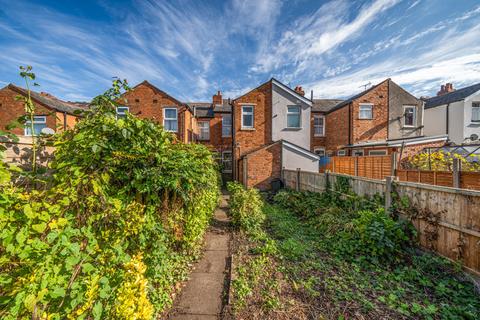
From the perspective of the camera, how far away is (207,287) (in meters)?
3.38

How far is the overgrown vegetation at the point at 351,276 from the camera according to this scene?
9.45 feet

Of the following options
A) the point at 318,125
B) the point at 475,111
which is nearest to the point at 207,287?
the point at 318,125

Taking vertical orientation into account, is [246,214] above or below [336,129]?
below

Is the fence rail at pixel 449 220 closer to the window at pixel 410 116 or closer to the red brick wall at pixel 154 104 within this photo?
the red brick wall at pixel 154 104

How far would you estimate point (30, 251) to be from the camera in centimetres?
130

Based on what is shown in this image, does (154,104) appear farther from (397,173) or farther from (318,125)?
(397,173)

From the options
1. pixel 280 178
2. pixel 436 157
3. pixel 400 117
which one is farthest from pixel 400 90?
pixel 280 178

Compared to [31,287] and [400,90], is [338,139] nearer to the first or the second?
[400,90]

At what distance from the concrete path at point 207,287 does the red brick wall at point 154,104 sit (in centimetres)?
1146

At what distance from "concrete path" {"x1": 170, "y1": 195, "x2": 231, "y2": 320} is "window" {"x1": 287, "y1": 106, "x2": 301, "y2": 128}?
35.6 feet

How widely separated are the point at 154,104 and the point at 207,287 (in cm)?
1471

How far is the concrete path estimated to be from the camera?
112 inches

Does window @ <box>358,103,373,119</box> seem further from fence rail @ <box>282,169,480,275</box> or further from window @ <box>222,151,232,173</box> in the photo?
fence rail @ <box>282,169,480,275</box>

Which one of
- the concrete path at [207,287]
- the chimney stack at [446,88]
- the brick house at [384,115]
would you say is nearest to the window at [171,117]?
the concrete path at [207,287]
